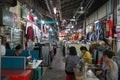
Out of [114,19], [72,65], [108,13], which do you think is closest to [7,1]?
[72,65]

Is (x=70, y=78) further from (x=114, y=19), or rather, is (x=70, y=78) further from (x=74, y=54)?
(x=114, y=19)

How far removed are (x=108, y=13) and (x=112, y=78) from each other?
8.89 metres

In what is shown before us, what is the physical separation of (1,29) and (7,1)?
104 cm

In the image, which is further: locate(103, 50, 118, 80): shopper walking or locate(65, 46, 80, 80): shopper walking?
locate(65, 46, 80, 80): shopper walking

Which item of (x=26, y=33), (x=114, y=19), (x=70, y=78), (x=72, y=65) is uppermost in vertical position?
(x=114, y=19)

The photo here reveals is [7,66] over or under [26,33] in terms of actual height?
under

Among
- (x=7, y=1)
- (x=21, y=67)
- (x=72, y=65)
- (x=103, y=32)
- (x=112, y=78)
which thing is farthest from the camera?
(x=103, y=32)

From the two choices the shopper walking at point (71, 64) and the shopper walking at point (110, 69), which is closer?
the shopper walking at point (110, 69)

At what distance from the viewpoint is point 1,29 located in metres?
7.96

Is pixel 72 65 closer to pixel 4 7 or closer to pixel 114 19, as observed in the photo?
pixel 4 7

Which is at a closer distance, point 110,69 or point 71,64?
point 110,69

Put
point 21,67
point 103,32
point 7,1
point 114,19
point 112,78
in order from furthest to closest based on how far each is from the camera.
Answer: point 103,32 → point 114,19 → point 7,1 → point 21,67 → point 112,78

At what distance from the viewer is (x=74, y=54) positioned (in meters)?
6.58

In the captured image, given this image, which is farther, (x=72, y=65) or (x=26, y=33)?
(x=26, y=33)
